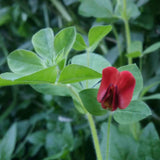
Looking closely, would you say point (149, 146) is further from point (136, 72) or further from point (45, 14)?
point (45, 14)

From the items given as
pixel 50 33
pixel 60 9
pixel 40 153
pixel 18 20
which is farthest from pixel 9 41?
pixel 50 33

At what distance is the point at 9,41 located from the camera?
831mm

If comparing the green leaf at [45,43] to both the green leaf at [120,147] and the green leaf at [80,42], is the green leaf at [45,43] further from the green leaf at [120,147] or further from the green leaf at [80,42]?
the green leaf at [120,147]

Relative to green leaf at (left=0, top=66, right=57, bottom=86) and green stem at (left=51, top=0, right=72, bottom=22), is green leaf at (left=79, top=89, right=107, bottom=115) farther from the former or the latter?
green stem at (left=51, top=0, right=72, bottom=22)

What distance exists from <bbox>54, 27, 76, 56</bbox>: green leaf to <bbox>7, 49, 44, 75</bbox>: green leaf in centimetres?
2

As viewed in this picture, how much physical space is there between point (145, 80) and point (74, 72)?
34 cm

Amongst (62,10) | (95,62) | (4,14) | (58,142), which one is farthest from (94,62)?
(4,14)

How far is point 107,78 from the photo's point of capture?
222mm

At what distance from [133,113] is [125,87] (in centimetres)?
3

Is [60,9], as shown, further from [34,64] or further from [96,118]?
[34,64]

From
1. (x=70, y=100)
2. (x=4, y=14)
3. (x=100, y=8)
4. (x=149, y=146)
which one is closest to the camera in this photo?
(x=149, y=146)

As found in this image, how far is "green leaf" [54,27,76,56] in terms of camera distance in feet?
0.81

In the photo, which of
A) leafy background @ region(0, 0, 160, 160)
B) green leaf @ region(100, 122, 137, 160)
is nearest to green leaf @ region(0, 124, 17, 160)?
leafy background @ region(0, 0, 160, 160)

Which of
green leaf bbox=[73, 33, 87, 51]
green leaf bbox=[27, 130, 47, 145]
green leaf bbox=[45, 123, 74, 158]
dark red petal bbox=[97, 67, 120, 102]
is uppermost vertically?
green leaf bbox=[73, 33, 87, 51]
